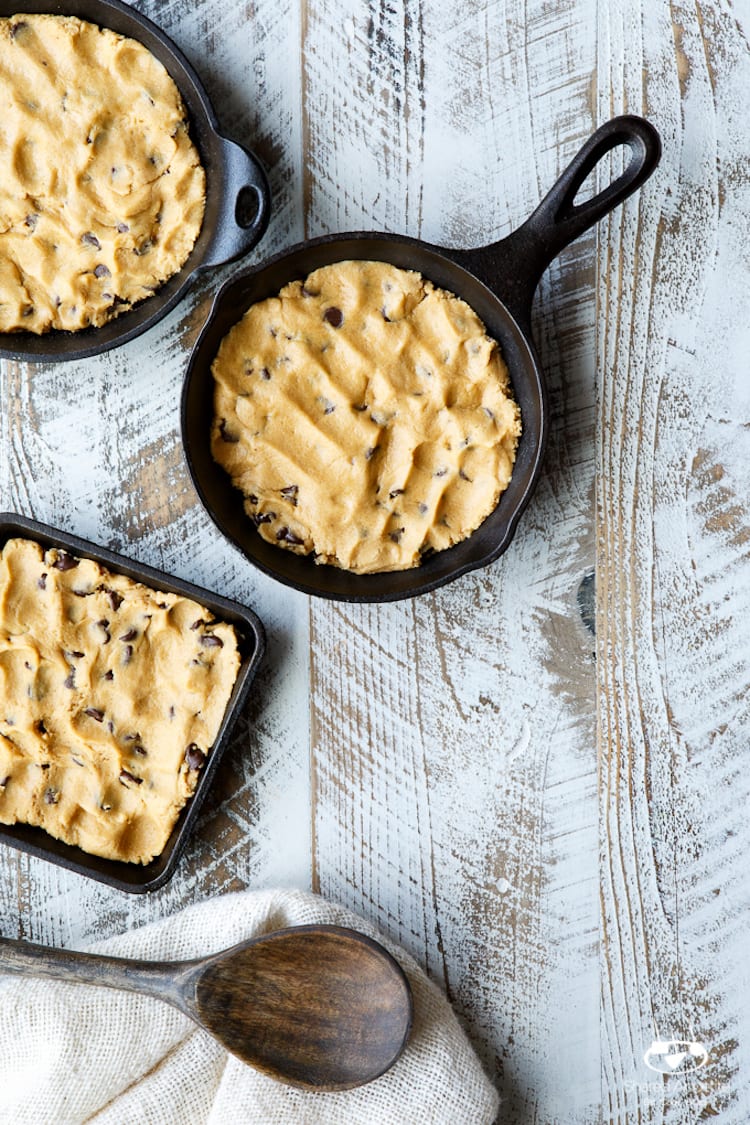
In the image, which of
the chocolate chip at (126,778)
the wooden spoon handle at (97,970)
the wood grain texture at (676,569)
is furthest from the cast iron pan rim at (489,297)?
the wooden spoon handle at (97,970)

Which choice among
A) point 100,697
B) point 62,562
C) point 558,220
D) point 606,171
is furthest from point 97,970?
point 606,171

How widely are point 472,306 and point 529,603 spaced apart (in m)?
0.52

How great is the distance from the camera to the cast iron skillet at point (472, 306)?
152 cm

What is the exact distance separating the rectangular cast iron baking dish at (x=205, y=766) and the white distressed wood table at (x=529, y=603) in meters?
0.11

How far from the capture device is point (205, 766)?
164cm

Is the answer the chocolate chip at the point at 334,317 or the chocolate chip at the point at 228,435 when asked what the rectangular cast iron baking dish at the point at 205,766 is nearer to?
the chocolate chip at the point at 228,435

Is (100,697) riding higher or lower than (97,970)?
higher

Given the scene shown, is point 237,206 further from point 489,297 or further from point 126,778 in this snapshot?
point 126,778

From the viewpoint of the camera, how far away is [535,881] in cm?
174

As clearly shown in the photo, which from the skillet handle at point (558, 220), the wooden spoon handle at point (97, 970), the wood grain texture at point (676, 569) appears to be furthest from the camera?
the wood grain texture at point (676, 569)

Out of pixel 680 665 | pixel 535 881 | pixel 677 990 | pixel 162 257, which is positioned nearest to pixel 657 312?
pixel 680 665

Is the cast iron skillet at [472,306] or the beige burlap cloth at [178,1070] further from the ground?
the cast iron skillet at [472,306]

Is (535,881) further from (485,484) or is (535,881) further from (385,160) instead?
(385,160)

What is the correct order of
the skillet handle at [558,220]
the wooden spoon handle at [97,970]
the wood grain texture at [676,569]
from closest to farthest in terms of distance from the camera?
the skillet handle at [558,220] → the wooden spoon handle at [97,970] → the wood grain texture at [676,569]
